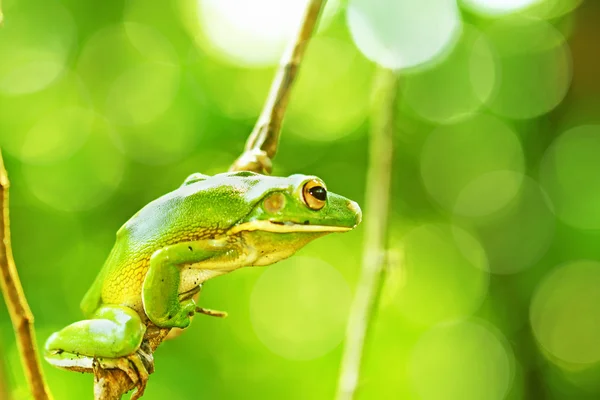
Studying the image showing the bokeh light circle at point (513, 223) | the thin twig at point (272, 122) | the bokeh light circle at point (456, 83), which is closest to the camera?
the thin twig at point (272, 122)

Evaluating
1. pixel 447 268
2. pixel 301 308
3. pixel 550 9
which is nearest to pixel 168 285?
pixel 301 308

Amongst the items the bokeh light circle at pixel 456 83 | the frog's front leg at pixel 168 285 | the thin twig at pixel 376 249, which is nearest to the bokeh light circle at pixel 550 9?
the bokeh light circle at pixel 456 83

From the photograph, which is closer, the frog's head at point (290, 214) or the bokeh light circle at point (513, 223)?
the frog's head at point (290, 214)

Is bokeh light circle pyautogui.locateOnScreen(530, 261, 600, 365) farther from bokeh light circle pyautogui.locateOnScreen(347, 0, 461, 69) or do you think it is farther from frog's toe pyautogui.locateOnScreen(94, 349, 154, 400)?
frog's toe pyautogui.locateOnScreen(94, 349, 154, 400)

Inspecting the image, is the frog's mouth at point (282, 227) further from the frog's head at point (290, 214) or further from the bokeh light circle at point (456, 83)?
the bokeh light circle at point (456, 83)

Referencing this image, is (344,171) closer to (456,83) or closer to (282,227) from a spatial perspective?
(456,83)

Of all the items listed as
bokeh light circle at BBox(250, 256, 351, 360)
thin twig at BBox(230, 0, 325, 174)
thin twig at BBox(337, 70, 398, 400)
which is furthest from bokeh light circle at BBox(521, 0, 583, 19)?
thin twig at BBox(230, 0, 325, 174)

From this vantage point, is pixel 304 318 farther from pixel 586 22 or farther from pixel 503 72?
pixel 586 22
